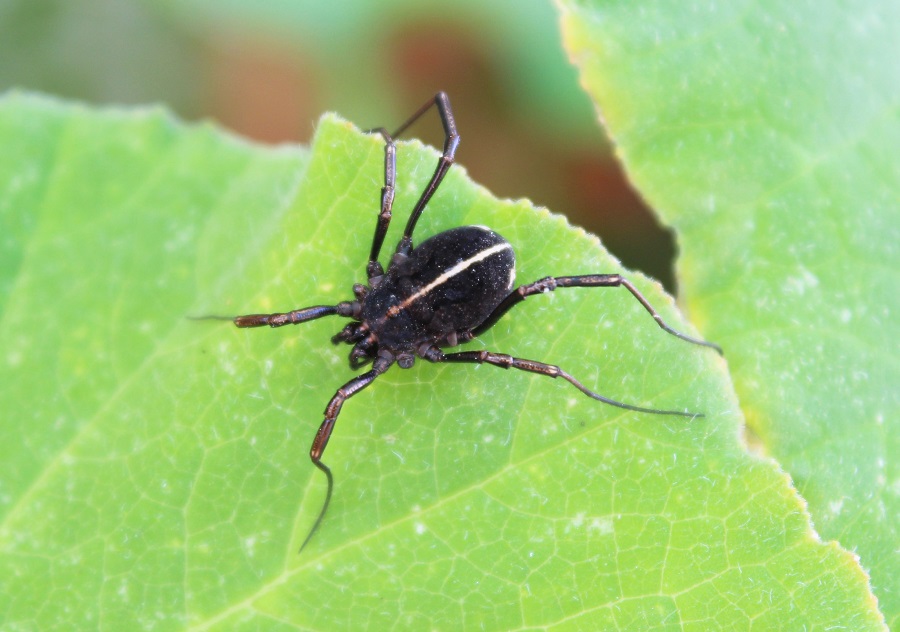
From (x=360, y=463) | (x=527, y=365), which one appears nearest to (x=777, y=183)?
(x=527, y=365)

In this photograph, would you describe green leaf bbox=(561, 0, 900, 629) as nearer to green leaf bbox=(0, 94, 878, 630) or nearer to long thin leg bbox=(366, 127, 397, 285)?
green leaf bbox=(0, 94, 878, 630)

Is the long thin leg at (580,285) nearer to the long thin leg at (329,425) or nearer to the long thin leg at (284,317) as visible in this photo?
the long thin leg at (329,425)

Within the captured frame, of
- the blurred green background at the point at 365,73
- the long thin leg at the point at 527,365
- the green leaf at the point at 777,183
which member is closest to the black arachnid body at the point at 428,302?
the long thin leg at the point at 527,365

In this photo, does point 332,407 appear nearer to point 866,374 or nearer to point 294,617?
point 294,617

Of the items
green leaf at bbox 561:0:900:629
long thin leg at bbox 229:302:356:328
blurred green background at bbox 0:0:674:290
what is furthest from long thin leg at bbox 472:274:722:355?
blurred green background at bbox 0:0:674:290

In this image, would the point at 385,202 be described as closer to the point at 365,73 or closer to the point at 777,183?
the point at 777,183

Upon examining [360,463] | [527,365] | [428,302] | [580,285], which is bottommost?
[360,463]
